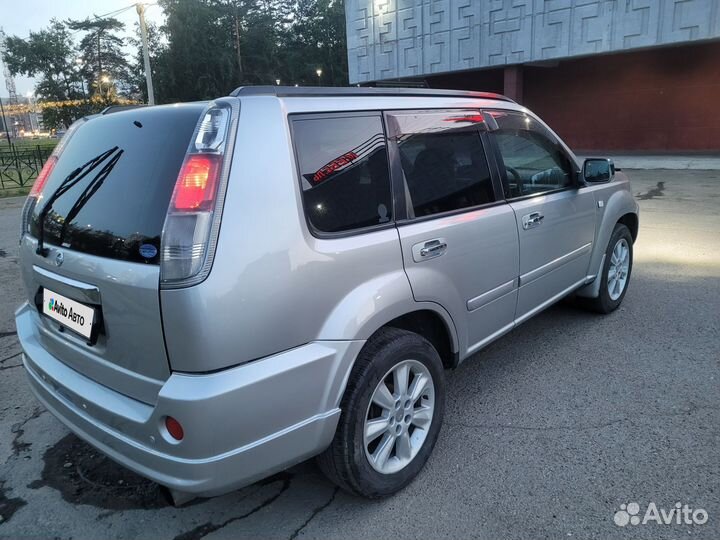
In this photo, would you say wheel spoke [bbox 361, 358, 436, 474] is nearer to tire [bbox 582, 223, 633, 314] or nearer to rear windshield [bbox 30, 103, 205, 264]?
rear windshield [bbox 30, 103, 205, 264]

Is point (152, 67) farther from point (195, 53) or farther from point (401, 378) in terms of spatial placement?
point (401, 378)

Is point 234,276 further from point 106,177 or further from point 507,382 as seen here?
point 507,382

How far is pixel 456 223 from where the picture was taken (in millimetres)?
2807

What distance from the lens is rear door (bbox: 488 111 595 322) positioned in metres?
3.37

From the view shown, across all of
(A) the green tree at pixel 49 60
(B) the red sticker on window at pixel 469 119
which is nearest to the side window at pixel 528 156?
(B) the red sticker on window at pixel 469 119

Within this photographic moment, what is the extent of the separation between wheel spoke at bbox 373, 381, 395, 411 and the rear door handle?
2.01ft

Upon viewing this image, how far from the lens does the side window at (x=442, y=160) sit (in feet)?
8.74

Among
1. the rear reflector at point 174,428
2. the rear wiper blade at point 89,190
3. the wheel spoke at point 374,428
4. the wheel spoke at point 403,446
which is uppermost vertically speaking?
the rear wiper blade at point 89,190

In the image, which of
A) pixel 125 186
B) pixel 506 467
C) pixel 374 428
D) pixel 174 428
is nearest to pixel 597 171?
pixel 506 467

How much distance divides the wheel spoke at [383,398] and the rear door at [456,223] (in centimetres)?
45

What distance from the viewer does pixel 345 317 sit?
2.17 meters

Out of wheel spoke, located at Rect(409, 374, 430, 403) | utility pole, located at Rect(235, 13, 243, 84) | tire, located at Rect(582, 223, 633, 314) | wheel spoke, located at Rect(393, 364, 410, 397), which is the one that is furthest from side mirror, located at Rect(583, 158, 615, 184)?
utility pole, located at Rect(235, 13, 243, 84)

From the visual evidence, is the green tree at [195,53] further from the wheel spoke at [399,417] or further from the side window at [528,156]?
the wheel spoke at [399,417]

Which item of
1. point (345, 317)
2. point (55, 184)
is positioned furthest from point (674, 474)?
→ point (55, 184)
